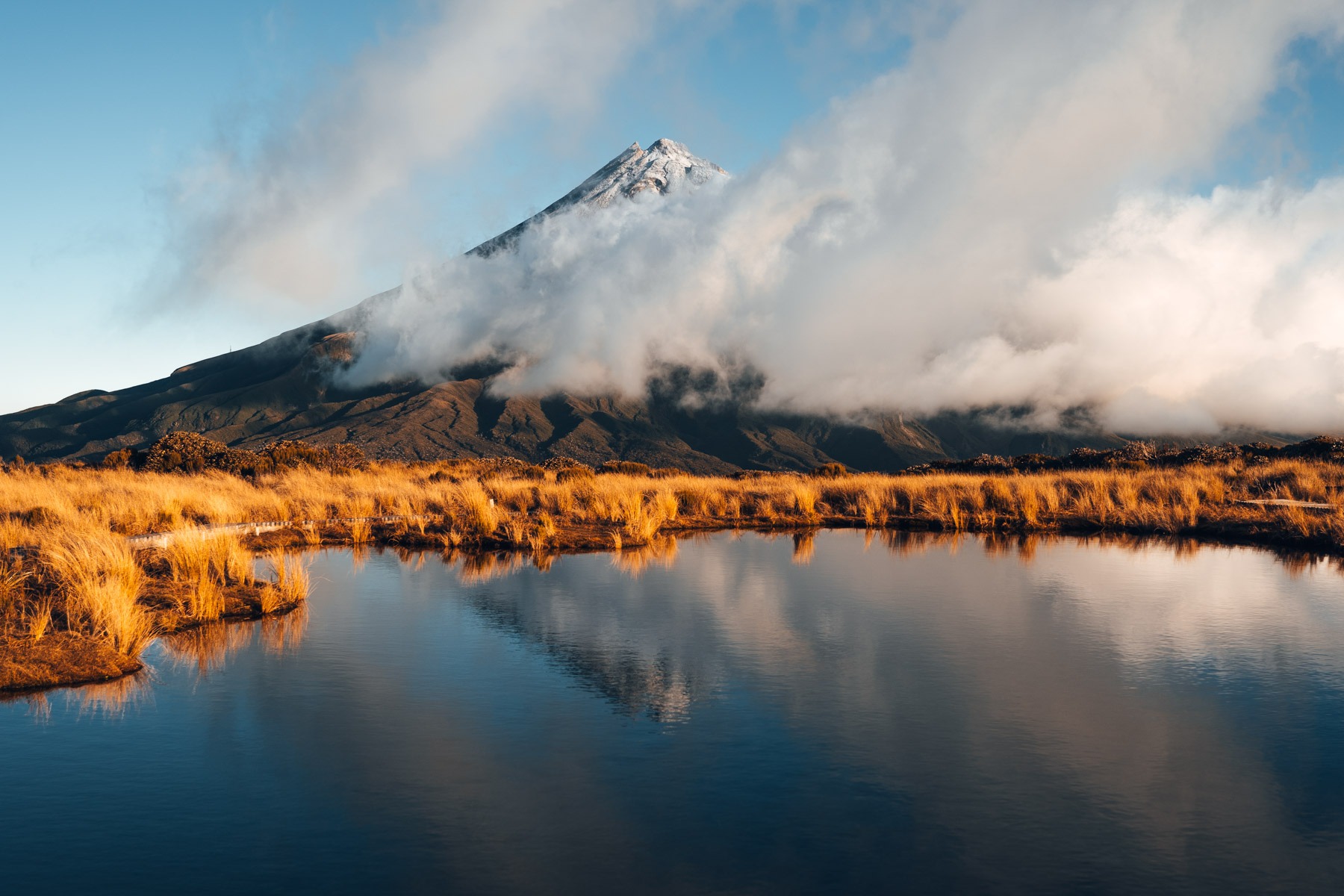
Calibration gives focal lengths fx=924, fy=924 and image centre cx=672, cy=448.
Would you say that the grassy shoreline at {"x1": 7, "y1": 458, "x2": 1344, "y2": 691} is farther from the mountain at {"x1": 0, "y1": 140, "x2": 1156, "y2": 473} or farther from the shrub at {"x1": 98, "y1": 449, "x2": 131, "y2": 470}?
the mountain at {"x1": 0, "y1": 140, "x2": 1156, "y2": 473}

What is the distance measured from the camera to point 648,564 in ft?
57.2

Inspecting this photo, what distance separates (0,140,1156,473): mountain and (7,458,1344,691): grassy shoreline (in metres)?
92.8

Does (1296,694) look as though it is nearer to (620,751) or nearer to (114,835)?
(620,751)

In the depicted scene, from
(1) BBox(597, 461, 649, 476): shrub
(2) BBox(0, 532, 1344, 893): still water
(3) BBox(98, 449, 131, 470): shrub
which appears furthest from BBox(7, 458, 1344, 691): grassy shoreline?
(1) BBox(597, 461, 649, 476): shrub

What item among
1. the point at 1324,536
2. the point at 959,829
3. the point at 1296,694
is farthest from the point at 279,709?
the point at 1324,536

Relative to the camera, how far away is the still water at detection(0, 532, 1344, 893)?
5.60 m

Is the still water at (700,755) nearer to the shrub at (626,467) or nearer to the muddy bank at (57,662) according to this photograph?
the muddy bank at (57,662)

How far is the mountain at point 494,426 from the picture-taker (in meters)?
135

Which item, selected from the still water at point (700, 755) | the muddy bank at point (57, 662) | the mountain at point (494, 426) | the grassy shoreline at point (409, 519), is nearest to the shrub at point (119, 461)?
the grassy shoreline at point (409, 519)

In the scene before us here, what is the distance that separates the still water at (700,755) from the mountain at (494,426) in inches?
4360

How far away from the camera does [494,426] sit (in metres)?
145

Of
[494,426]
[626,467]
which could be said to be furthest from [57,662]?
[494,426]

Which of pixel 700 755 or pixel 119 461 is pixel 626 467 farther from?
pixel 700 755

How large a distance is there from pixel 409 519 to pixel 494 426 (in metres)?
→ 124
